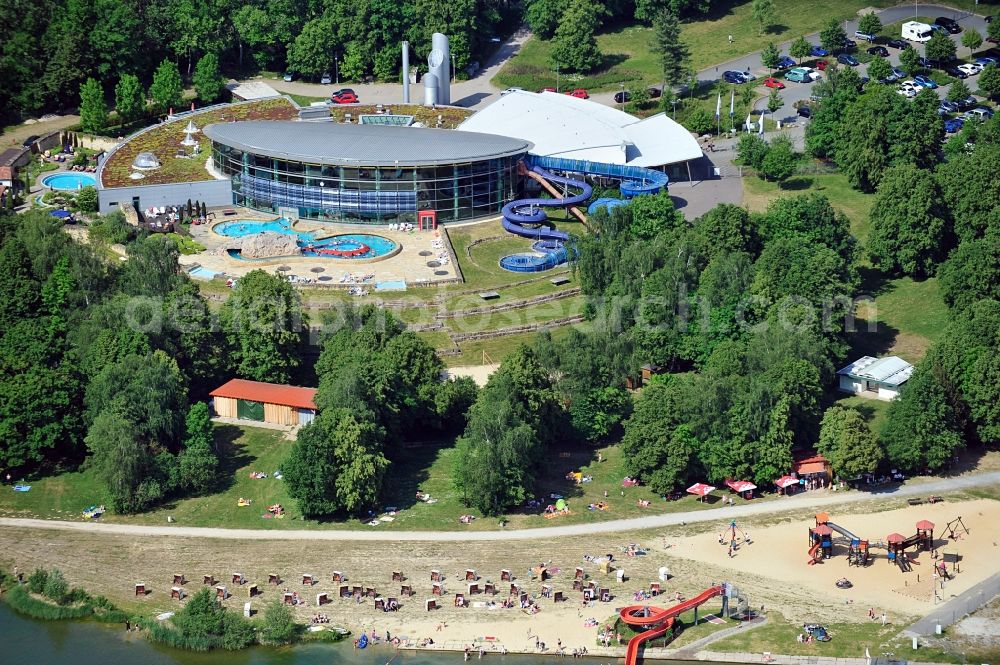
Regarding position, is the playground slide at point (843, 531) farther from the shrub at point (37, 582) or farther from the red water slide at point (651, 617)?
the shrub at point (37, 582)

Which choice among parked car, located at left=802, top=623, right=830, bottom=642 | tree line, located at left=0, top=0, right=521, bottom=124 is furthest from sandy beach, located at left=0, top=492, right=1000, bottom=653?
tree line, located at left=0, top=0, right=521, bottom=124

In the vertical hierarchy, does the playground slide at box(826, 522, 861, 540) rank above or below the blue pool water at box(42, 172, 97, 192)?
below

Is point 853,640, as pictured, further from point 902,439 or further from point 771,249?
point 771,249

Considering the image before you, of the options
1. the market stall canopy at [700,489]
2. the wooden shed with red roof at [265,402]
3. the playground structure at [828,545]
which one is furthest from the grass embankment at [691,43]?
the playground structure at [828,545]

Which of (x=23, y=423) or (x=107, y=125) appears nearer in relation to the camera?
(x=23, y=423)

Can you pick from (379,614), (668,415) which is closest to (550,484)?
(668,415)

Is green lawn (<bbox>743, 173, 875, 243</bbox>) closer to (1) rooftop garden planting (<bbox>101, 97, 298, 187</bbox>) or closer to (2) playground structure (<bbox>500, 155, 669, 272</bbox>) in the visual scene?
(2) playground structure (<bbox>500, 155, 669, 272</bbox>)

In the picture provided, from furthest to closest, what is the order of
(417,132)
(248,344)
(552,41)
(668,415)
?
(552,41) → (417,132) → (248,344) → (668,415)
